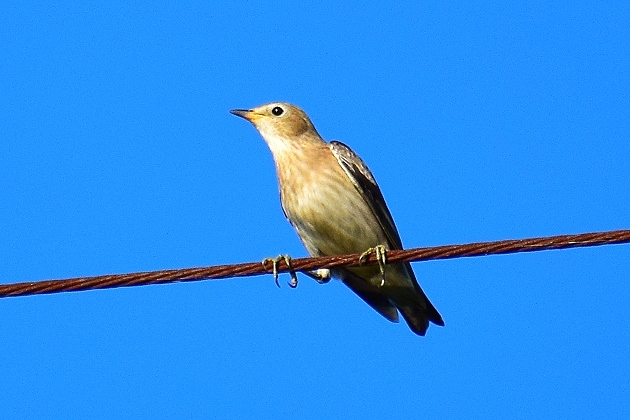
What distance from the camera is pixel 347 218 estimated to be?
11.3m

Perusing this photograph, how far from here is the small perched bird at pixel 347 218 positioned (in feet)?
37.0

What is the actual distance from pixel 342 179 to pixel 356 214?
0.44 m

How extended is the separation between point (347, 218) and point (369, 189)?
58cm

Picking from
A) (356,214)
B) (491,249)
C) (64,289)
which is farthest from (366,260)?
(64,289)

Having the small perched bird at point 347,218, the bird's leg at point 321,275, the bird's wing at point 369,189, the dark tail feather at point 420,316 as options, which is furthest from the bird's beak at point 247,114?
the dark tail feather at point 420,316

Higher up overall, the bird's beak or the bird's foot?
the bird's beak

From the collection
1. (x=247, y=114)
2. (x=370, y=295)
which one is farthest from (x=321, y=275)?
(x=247, y=114)

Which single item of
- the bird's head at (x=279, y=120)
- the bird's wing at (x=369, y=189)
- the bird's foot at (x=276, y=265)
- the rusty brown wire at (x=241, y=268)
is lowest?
the rusty brown wire at (x=241, y=268)

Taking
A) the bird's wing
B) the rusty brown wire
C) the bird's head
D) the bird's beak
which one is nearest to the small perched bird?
the bird's wing

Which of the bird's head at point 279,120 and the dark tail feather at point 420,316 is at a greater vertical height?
the bird's head at point 279,120

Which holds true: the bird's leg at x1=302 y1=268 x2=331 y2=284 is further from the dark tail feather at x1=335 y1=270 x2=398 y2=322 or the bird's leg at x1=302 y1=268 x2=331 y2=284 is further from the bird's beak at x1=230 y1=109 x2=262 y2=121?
the bird's beak at x1=230 y1=109 x2=262 y2=121

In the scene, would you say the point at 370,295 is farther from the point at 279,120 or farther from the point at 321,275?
the point at 279,120

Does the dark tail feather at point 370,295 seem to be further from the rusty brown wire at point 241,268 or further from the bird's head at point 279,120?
the rusty brown wire at point 241,268

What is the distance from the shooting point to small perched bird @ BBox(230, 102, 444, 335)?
11289 mm
